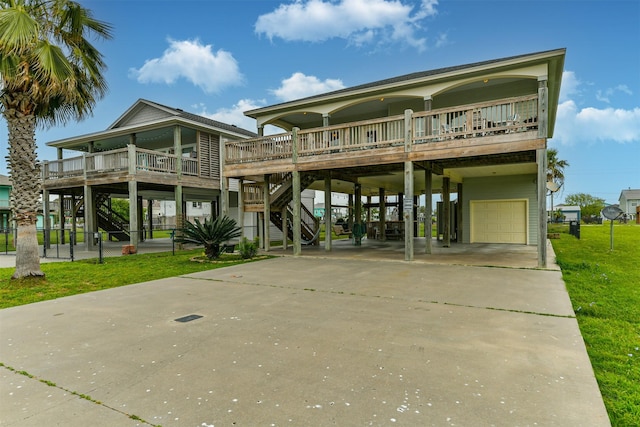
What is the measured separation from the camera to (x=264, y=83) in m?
25.8

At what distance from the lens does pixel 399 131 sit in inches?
429

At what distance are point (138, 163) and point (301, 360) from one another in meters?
14.0

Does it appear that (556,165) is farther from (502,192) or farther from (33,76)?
(33,76)

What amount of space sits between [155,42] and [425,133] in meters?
14.9

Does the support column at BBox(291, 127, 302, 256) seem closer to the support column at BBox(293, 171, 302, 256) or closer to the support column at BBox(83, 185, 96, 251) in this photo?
the support column at BBox(293, 171, 302, 256)

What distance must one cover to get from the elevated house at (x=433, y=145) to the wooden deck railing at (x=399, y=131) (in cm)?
3

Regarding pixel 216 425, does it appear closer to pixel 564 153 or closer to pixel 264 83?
pixel 264 83

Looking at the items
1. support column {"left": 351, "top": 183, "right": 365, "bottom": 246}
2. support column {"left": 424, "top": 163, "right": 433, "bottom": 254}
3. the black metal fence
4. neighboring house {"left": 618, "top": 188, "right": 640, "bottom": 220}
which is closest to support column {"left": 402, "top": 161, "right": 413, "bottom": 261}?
support column {"left": 424, "top": 163, "right": 433, "bottom": 254}

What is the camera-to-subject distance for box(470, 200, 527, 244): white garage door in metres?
15.8

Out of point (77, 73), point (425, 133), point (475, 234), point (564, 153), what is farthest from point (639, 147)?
point (77, 73)

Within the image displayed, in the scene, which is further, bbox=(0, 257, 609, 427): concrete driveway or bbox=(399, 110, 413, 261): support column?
bbox=(399, 110, 413, 261): support column

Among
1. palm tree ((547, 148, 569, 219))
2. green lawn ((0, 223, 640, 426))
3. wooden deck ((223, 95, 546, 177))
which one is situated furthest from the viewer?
palm tree ((547, 148, 569, 219))

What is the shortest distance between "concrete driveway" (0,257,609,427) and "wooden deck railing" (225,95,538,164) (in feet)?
16.8

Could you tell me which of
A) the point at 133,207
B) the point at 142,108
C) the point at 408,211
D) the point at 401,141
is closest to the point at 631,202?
the point at 401,141
